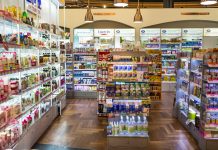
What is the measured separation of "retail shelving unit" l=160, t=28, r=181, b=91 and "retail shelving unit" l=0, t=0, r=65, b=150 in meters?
6.53

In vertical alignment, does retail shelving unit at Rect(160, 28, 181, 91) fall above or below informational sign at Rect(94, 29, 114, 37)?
below

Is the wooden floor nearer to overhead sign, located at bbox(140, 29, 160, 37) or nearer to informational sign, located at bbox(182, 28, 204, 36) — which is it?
overhead sign, located at bbox(140, 29, 160, 37)

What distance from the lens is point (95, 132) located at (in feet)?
21.5

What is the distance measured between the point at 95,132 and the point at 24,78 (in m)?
2.22

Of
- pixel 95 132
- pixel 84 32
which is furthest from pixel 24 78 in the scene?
pixel 84 32

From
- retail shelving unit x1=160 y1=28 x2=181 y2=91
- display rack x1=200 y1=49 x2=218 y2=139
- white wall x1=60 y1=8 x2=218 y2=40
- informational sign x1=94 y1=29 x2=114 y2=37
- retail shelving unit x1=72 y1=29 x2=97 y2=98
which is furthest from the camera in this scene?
informational sign x1=94 y1=29 x2=114 y2=37

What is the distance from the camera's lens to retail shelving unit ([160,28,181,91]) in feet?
42.9

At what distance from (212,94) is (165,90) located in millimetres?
7892

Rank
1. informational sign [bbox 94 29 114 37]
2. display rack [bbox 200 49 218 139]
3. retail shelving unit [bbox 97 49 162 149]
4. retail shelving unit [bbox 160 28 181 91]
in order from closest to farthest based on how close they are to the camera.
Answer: display rack [bbox 200 49 218 139], retail shelving unit [bbox 97 49 162 149], retail shelving unit [bbox 160 28 181 91], informational sign [bbox 94 29 114 37]

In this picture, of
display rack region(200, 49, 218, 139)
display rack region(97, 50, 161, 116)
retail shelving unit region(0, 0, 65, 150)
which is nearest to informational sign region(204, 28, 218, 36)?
retail shelving unit region(0, 0, 65, 150)

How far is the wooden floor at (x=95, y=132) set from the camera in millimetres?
5715

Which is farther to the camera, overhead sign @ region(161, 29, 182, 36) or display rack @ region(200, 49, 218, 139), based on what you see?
overhead sign @ region(161, 29, 182, 36)

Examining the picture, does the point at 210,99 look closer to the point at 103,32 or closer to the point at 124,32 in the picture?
the point at 124,32

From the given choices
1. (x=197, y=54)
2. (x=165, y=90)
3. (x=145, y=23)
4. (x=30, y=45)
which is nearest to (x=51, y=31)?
(x=30, y=45)
